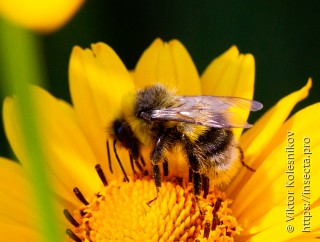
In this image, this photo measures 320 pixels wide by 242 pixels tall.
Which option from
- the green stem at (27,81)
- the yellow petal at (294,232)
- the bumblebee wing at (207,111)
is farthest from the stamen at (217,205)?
the green stem at (27,81)

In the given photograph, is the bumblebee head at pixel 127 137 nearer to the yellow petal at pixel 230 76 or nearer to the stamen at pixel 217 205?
the stamen at pixel 217 205

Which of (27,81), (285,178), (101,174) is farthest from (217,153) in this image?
(27,81)

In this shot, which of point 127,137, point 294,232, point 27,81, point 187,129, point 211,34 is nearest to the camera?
point 27,81

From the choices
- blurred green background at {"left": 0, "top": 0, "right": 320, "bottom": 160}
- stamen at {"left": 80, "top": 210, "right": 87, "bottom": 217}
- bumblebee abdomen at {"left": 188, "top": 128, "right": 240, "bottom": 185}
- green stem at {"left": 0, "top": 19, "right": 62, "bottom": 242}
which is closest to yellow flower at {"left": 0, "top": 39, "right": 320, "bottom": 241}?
stamen at {"left": 80, "top": 210, "right": 87, "bottom": 217}

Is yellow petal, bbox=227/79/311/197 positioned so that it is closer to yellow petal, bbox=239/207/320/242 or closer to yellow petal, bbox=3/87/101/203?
yellow petal, bbox=239/207/320/242

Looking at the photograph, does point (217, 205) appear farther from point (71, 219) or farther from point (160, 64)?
point (160, 64)

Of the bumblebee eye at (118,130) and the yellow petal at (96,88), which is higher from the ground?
the yellow petal at (96,88)

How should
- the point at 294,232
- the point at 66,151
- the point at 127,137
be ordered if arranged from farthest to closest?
the point at 66,151, the point at 127,137, the point at 294,232
